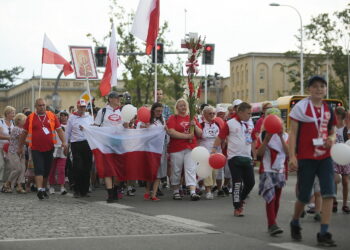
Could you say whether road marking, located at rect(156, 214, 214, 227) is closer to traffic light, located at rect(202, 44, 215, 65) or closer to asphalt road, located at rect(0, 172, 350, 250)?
asphalt road, located at rect(0, 172, 350, 250)

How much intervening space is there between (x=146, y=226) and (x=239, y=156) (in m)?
2.31

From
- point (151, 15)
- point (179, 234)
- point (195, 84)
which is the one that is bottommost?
point (179, 234)

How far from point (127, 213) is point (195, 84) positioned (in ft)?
13.9

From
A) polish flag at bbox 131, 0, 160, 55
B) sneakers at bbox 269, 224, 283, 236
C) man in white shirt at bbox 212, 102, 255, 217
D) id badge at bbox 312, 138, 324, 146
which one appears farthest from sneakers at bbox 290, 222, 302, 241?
polish flag at bbox 131, 0, 160, 55

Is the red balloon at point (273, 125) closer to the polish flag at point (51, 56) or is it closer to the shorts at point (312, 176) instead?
the shorts at point (312, 176)

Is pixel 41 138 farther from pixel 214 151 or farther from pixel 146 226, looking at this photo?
pixel 146 226

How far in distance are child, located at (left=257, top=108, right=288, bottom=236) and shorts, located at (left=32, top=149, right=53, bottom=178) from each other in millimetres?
5825

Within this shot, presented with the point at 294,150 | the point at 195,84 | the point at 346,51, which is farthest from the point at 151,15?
the point at 346,51

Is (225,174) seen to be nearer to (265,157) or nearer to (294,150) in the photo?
(265,157)

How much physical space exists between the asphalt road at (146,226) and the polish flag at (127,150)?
2.06 feet

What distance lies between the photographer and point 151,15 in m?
18.3

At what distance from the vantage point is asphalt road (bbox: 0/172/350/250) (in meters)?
8.62

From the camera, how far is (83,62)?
19.8 metres

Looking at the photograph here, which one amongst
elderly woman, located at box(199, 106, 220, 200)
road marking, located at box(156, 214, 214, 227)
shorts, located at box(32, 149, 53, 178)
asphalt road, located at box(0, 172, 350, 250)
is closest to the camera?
asphalt road, located at box(0, 172, 350, 250)
